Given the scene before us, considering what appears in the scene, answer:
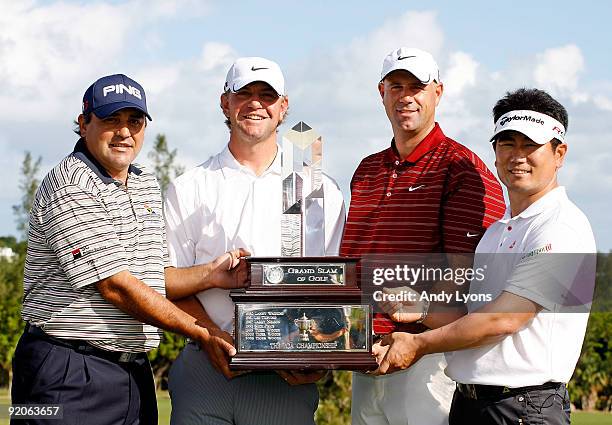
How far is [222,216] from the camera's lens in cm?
472

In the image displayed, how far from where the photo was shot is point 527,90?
4531 mm

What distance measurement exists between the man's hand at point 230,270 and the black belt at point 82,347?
517 millimetres

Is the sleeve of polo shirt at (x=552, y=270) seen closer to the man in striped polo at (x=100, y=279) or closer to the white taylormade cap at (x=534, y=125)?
the white taylormade cap at (x=534, y=125)

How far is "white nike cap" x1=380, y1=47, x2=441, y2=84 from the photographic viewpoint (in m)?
4.73

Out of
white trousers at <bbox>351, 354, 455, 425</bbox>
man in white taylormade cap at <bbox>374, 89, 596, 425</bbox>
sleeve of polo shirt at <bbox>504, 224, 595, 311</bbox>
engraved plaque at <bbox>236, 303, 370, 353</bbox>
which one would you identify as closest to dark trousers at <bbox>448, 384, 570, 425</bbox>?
man in white taylormade cap at <bbox>374, 89, 596, 425</bbox>

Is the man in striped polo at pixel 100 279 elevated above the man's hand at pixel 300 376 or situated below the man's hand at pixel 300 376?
above

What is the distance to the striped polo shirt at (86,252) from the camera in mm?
4320

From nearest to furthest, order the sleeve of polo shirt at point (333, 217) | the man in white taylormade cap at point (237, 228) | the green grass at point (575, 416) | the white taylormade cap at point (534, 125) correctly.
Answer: the white taylormade cap at point (534, 125) → the man in white taylormade cap at point (237, 228) → the sleeve of polo shirt at point (333, 217) → the green grass at point (575, 416)

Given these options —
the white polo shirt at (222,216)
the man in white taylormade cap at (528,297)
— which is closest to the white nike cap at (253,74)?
the white polo shirt at (222,216)

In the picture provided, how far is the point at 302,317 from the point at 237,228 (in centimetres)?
62

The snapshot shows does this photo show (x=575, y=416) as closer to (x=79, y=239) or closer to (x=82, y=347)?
(x=82, y=347)

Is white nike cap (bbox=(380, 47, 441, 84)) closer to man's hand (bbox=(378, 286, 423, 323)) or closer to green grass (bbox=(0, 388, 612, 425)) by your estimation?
man's hand (bbox=(378, 286, 423, 323))

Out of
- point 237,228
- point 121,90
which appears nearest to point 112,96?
point 121,90

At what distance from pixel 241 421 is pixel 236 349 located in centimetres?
47
